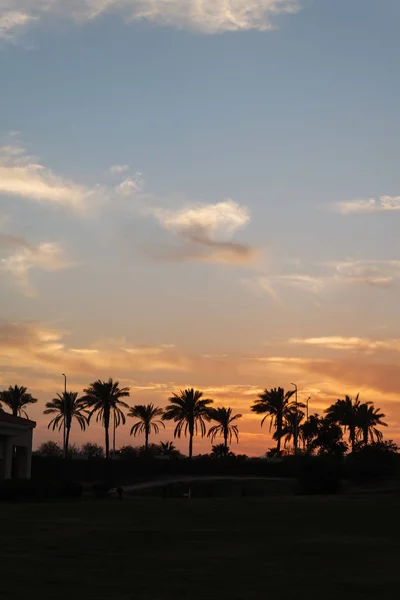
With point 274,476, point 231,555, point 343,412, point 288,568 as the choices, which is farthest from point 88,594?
point 343,412

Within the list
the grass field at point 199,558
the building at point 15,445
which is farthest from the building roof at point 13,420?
the grass field at point 199,558

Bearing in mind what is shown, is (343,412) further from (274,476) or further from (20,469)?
(20,469)

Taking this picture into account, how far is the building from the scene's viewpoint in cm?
6225

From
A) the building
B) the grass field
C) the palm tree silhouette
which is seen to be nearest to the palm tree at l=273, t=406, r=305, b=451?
the palm tree silhouette

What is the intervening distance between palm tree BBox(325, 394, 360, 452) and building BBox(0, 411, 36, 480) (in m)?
43.9

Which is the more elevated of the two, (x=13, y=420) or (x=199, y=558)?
(x=13, y=420)

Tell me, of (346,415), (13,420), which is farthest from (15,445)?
(346,415)

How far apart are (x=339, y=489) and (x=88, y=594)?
56.7 metres

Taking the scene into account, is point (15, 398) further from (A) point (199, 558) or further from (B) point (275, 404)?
(A) point (199, 558)

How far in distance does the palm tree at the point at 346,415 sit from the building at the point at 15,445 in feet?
144

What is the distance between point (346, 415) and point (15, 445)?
46945mm

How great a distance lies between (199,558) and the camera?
17422mm

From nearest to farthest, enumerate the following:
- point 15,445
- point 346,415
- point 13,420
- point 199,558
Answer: point 199,558 → point 13,420 → point 15,445 → point 346,415

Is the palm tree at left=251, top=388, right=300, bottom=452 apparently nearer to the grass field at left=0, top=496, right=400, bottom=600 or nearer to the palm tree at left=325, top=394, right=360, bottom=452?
the palm tree at left=325, top=394, right=360, bottom=452
